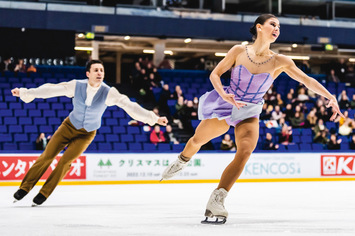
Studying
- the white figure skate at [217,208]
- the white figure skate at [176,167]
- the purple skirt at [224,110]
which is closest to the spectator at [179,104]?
the white figure skate at [176,167]

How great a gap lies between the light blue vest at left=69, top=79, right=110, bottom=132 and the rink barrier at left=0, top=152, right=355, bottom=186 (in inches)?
246

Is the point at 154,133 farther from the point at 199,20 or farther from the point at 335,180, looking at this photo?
the point at 199,20

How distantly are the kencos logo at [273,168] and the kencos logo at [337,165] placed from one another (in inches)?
31.1

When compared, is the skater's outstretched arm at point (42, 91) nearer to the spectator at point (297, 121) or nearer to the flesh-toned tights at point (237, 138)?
the flesh-toned tights at point (237, 138)

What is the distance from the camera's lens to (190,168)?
46.9 feet

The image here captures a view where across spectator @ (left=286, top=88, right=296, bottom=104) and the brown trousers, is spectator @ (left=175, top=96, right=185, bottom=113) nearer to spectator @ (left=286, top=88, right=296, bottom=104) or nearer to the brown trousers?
spectator @ (left=286, top=88, right=296, bottom=104)

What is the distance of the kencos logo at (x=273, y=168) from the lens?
47.3 ft

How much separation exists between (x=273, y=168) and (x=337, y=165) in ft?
6.38

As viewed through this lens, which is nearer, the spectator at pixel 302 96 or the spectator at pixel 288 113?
the spectator at pixel 288 113

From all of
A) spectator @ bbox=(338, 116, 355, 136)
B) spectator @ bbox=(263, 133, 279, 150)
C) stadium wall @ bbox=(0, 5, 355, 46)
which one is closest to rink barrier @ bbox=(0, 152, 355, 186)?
spectator @ bbox=(263, 133, 279, 150)

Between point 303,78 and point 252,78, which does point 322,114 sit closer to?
point 303,78

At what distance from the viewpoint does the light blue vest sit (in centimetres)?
708

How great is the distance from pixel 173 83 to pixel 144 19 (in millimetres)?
2500

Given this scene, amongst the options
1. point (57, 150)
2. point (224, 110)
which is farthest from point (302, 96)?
point (224, 110)
